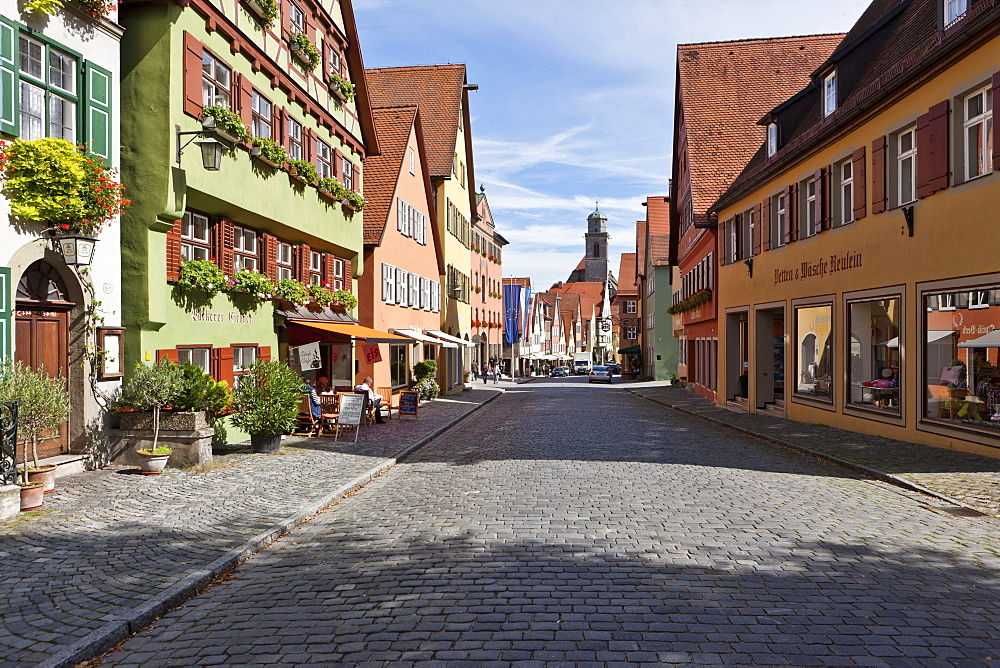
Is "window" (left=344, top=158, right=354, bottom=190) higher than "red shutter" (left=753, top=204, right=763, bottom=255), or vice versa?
"window" (left=344, top=158, right=354, bottom=190)

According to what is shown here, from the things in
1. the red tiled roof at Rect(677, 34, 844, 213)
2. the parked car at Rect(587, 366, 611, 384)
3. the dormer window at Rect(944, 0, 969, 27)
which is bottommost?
the parked car at Rect(587, 366, 611, 384)

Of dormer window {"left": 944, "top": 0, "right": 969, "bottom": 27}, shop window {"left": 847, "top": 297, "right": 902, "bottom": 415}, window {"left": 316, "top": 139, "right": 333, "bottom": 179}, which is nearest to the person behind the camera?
dormer window {"left": 944, "top": 0, "right": 969, "bottom": 27}

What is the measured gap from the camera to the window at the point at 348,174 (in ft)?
73.9

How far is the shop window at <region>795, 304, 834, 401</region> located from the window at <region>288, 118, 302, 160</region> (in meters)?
12.7

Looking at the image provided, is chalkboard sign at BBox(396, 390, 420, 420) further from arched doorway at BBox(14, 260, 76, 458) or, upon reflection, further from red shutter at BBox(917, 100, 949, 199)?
red shutter at BBox(917, 100, 949, 199)

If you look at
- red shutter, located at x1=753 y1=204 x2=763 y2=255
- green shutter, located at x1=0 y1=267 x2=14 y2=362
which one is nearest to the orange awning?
green shutter, located at x1=0 y1=267 x2=14 y2=362

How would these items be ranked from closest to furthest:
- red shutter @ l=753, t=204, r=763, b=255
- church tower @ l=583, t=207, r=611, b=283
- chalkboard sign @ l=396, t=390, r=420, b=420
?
chalkboard sign @ l=396, t=390, r=420, b=420
red shutter @ l=753, t=204, r=763, b=255
church tower @ l=583, t=207, r=611, b=283

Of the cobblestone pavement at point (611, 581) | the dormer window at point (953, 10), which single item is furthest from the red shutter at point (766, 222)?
the cobblestone pavement at point (611, 581)

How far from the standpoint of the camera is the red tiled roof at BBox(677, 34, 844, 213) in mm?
31938

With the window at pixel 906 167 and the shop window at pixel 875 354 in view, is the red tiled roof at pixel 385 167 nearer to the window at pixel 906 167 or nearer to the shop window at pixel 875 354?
the shop window at pixel 875 354

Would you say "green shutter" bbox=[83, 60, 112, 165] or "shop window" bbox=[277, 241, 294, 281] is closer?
"green shutter" bbox=[83, 60, 112, 165]

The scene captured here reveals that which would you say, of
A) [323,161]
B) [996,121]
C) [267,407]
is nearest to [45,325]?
[267,407]

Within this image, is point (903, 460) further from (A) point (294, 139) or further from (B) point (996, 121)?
(A) point (294, 139)

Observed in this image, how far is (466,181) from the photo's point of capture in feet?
139
